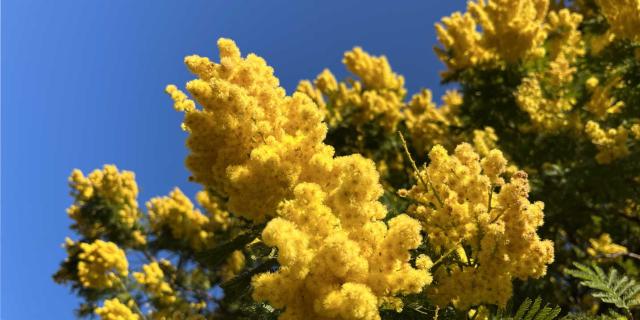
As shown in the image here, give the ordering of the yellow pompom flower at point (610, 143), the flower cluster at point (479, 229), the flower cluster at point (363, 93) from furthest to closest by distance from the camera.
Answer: the flower cluster at point (363, 93)
the yellow pompom flower at point (610, 143)
the flower cluster at point (479, 229)

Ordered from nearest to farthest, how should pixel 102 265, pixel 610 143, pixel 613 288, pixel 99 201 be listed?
pixel 613 288 < pixel 610 143 < pixel 102 265 < pixel 99 201

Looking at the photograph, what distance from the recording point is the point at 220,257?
3.10 metres

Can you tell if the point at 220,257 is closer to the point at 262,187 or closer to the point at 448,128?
the point at 262,187

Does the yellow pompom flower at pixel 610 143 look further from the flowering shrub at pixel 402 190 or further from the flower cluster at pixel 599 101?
the flower cluster at pixel 599 101

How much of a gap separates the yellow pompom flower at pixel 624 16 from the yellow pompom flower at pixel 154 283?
7.20m

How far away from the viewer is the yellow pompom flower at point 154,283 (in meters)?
8.45

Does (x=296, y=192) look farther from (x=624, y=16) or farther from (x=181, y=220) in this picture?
(x=181, y=220)

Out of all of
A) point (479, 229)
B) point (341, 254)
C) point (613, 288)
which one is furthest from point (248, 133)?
point (613, 288)

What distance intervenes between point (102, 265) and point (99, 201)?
2.63 m

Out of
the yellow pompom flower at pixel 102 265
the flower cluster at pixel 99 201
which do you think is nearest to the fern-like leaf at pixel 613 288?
the yellow pompom flower at pixel 102 265

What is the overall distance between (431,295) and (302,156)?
0.96 meters

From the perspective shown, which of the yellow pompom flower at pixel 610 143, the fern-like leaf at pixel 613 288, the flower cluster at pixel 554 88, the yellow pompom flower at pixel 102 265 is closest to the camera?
the fern-like leaf at pixel 613 288

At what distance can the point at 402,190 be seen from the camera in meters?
3.21

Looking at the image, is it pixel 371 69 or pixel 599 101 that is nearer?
pixel 599 101
